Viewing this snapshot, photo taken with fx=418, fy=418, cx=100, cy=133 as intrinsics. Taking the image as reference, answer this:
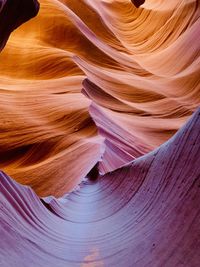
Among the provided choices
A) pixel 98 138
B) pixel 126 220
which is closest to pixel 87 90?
pixel 98 138

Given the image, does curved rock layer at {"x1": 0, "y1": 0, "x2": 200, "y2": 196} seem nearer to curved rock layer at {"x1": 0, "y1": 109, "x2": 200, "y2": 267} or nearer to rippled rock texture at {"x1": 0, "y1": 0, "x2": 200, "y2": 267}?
rippled rock texture at {"x1": 0, "y1": 0, "x2": 200, "y2": 267}

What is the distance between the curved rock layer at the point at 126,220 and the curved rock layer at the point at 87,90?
0.37m

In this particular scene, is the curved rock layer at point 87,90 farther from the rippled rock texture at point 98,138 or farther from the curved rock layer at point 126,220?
the curved rock layer at point 126,220

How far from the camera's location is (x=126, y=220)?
3.13 ft

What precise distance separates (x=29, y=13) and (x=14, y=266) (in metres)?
1.24

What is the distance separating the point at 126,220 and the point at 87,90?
1.74 meters

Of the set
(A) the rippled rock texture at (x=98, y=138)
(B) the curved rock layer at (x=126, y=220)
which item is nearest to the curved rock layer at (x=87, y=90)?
(A) the rippled rock texture at (x=98, y=138)

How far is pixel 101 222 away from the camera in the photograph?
1063 millimetres

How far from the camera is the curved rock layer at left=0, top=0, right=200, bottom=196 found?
5.93ft

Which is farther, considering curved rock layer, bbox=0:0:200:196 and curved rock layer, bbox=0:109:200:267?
curved rock layer, bbox=0:0:200:196

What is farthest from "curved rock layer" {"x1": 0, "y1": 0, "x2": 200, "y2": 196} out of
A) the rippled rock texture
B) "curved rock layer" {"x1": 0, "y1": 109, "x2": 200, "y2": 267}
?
"curved rock layer" {"x1": 0, "y1": 109, "x2": 200, "y2": 267}

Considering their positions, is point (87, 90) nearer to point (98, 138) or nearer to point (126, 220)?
point (98, 138)

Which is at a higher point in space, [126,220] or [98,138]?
[126,220]

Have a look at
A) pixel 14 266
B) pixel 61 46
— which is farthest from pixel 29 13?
pixel 61 46
